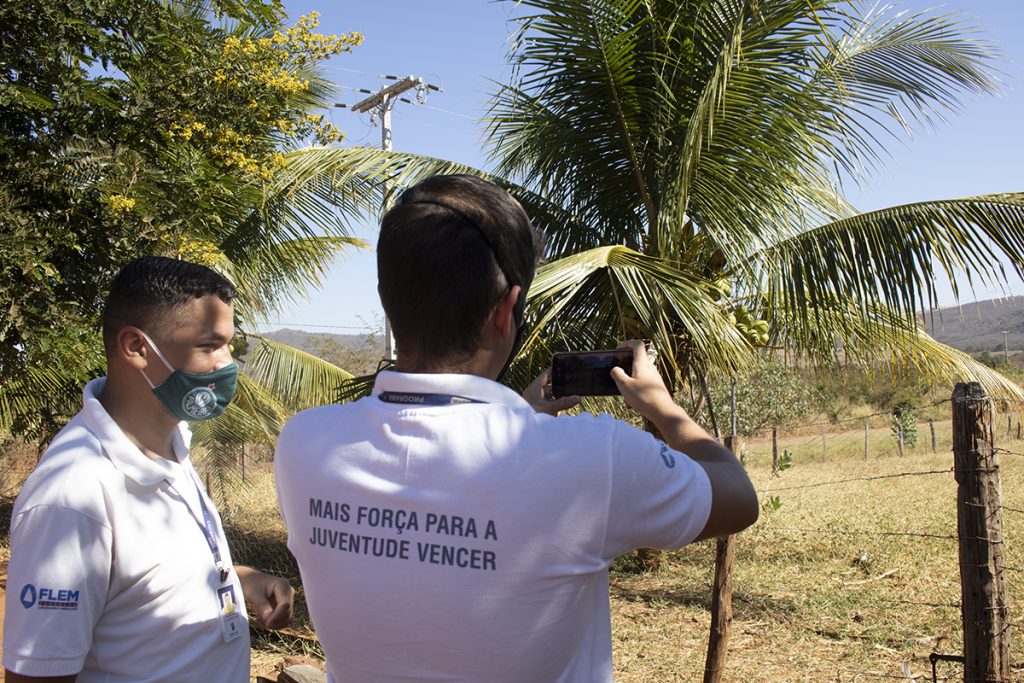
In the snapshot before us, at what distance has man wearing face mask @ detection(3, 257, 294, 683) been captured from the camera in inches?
64.0

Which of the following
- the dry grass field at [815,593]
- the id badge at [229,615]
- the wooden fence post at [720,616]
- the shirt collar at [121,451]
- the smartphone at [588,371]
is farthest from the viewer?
the dry grass field at [815,593]

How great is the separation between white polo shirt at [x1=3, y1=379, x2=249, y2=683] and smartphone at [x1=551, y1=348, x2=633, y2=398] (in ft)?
2.95

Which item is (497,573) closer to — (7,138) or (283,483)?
(283,483)

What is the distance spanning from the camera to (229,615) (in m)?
1.96

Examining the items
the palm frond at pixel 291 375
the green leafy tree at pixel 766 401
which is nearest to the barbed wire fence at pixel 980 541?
the palm frond at pixel 291 375

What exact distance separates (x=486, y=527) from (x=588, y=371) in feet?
1.80

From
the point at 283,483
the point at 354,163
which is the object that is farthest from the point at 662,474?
the point at 354,163

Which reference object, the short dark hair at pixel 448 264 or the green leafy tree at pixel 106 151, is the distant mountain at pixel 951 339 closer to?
the green leafy tree at pixel 106 151

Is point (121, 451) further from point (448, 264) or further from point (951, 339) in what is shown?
point (951, 339)

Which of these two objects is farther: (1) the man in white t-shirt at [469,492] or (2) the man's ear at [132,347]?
(2) the man's ear at [132,347]

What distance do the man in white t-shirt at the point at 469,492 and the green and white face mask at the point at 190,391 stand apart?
2.68ft

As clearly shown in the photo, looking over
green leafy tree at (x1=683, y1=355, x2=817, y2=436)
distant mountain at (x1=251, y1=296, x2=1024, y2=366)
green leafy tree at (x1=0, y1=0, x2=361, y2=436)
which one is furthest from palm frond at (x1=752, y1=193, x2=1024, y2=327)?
distant mountain at (x1=251, y1=296, x2=1024, y2=366)

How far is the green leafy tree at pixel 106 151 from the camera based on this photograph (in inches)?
204

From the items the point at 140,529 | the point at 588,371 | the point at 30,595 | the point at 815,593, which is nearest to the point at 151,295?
the point at 140,529
